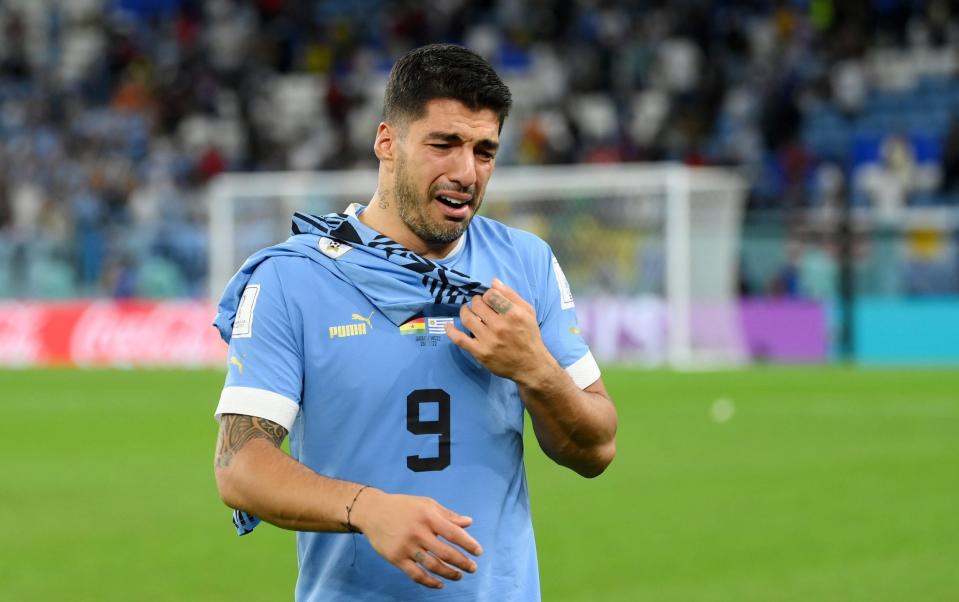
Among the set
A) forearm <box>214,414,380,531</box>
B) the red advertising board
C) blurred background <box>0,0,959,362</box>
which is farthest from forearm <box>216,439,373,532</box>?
the red advertising board

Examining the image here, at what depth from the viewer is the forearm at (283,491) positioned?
112 inches

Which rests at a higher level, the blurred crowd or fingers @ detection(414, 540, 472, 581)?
the blurred crowd

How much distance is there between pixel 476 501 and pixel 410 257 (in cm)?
50

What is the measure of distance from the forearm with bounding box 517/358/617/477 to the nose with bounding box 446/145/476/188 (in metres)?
0.40

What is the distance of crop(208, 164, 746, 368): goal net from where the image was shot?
19.8 metres

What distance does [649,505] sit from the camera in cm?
951

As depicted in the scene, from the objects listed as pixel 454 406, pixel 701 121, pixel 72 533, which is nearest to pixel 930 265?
pixel 701 121

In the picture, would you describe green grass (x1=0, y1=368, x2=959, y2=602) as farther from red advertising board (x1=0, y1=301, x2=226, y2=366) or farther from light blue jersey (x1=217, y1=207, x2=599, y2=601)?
red advertising board (x1=0, y1=301, x2=226, y2=366)

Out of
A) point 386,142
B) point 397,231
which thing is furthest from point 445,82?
point 397,231

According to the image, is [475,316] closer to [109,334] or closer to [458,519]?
[458,519]

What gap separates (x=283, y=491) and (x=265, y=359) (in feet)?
0.90

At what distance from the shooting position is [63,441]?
13.2m

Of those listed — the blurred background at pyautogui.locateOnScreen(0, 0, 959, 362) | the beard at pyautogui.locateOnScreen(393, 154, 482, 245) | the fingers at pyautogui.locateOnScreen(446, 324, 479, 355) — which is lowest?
the fingers at pyautogui.locateOnScreen(446, 324, 479, 355)

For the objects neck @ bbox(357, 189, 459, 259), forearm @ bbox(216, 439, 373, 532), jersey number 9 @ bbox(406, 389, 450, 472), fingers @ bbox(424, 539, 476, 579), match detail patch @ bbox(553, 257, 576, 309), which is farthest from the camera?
match detail patch @ bbox(553, 257, 576, 309)
